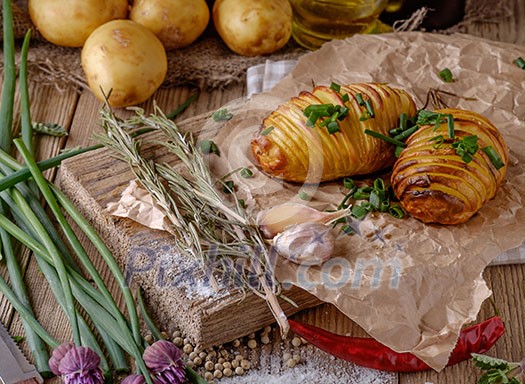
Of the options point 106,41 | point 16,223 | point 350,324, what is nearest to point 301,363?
point 350,324

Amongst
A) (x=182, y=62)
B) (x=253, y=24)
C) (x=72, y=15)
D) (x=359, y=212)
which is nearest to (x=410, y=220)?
(x=359, y=212)

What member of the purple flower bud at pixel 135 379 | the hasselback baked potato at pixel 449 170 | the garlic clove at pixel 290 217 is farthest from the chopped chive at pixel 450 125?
the purple flower bud at pixel 135 379

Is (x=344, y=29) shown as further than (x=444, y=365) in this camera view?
Yes

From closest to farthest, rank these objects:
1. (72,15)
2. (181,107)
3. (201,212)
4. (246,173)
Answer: (201,212) → (246,173) → (181,107) → (72,15)

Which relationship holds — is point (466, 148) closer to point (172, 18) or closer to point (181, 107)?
point (181, 107)

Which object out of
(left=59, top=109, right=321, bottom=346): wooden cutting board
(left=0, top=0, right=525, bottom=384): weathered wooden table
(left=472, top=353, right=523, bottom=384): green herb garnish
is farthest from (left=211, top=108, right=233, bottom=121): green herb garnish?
(left=472, top=353, right=523, bottom=384): green herb garnish

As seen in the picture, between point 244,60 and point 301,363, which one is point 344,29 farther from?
point 301,363

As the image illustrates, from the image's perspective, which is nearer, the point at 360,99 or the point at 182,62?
the point at 360,99
